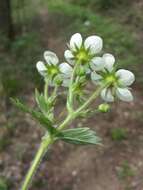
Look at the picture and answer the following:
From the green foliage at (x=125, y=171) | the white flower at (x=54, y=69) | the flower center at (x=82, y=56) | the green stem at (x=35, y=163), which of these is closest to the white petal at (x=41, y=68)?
the white flower at (x=54, y=69)

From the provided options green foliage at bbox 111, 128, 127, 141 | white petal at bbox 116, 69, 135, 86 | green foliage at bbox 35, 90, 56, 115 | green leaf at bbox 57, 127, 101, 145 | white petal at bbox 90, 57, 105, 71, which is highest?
white petal at bbox 90, 57, 105, 71

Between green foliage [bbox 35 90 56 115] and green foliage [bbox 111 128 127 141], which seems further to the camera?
green foliage [bbox 111 128 127 141]

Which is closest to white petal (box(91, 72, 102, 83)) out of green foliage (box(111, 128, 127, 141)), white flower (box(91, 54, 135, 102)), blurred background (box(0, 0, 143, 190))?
white flower (box(91, 54, 135, 102))

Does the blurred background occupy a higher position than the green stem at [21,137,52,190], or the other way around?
the green stem at [21,137,52,190]

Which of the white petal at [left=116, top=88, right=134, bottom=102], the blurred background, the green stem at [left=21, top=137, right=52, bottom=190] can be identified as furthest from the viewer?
the blurred background

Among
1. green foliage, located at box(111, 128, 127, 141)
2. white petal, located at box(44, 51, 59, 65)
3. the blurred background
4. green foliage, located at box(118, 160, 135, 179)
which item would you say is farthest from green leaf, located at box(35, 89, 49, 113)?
green foliage, located at box(111, 128, 127, 141)

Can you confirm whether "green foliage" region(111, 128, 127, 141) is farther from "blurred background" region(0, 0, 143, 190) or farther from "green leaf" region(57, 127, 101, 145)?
"green leaf" region(57, 127, 101, 145)

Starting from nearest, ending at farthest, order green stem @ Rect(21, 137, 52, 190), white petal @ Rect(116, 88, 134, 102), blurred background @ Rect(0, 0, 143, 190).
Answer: green stem @ Rect(21, 137, 52, 190)
white petal @ Rect(116, 88, 134, 102)
blurred background @ Rect(0, 0, 143, 190)
